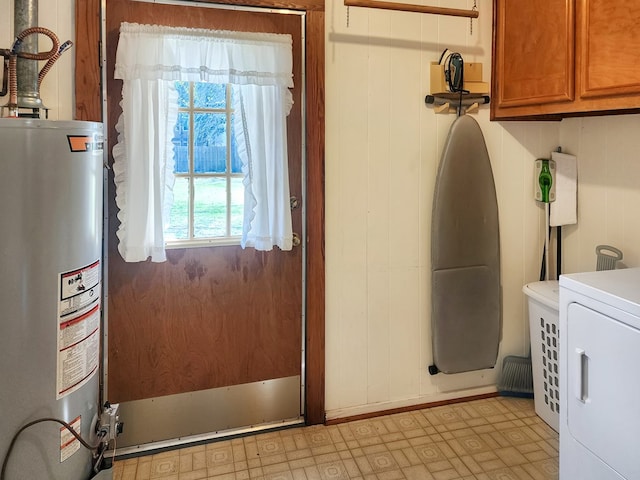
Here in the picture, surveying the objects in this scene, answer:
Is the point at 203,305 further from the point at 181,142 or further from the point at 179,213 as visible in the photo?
the point at 181,142

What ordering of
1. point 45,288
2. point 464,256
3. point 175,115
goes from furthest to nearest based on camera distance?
point 464,256 → point 175,115 → point 45,288

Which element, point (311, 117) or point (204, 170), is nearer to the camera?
point (204, 170)

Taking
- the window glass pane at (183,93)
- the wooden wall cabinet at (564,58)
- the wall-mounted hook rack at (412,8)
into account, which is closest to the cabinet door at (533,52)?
the wooden wall cabinet at (564,58)

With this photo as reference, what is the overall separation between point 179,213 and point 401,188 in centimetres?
108

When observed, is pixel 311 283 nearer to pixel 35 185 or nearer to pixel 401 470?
pixel 401 470

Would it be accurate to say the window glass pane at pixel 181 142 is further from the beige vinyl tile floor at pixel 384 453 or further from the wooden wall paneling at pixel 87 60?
the beige vinyl tile floor at pixel 384 453

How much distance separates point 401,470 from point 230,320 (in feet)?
3.25

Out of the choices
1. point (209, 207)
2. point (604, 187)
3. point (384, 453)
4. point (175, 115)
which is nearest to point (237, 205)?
point (209, 207)

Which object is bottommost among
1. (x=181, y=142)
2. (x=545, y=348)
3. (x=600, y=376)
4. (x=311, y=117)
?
(x=545, y=348)

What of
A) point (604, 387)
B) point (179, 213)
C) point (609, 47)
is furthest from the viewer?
→ point (179, 213)

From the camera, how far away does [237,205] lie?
7.54ft

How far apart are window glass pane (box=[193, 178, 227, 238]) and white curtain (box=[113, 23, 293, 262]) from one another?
4.6 inches

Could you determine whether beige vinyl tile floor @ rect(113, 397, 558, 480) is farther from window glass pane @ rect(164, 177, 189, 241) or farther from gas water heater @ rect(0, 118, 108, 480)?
window glass pane @ rect(164, 177, 189, 241)

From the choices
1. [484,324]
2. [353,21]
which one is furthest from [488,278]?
[353,21]
